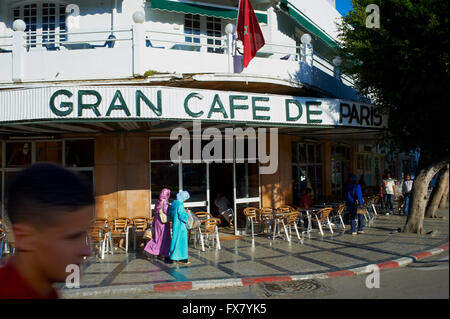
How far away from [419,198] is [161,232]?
7.84 m

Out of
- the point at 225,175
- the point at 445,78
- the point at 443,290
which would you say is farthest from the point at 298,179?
the point at 443,290

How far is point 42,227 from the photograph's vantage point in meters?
1.30

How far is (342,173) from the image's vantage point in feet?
64.8

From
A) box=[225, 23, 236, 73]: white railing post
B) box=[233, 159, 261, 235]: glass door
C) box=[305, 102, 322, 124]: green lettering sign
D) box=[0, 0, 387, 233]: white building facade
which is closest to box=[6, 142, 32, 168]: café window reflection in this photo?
box=[0, 0, 387, 233]: white building facade

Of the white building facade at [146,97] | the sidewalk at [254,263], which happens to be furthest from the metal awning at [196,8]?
the sidewalk at [254,263]

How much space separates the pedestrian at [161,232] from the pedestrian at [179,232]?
1.13 feet

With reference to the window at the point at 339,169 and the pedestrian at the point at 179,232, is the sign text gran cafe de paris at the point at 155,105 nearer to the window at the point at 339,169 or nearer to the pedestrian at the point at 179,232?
the pedestrian at the point at 179,232

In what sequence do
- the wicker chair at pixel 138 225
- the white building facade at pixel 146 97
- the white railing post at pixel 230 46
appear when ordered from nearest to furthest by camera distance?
1. the white building facade at pixel 146 97
2. the wicker chair at pixel 138 225
3. the white railing post at pixel 230 46

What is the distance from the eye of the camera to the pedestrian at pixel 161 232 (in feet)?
29.9

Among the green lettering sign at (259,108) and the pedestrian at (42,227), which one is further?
the green lettering sign at (259,108)

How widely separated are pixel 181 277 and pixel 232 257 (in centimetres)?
205

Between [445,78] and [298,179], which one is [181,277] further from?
[298,179]

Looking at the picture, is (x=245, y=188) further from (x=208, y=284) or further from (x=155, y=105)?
(x=208, y=284)

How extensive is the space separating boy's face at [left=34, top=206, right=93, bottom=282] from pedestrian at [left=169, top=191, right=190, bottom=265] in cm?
742
